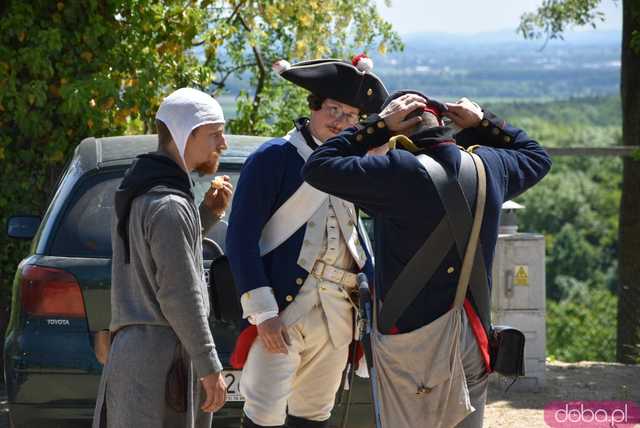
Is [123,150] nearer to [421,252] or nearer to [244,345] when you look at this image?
[244,345]

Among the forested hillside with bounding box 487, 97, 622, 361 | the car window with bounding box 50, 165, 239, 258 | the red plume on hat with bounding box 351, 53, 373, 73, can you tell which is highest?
the red plume on hat with bounding box 351, 53, 373, 73

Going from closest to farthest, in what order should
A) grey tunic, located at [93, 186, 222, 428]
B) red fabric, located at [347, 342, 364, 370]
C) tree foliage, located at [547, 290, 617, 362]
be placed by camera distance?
grey tunic, located at [93, 186, 222, 428] < red fabric, located at [347, 342, 364, 370] < tree foliage, located at [547, 290, 617, 362]

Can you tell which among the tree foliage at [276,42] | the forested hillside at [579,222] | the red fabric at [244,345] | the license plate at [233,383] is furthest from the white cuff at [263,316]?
the forested hillside at [579,222]

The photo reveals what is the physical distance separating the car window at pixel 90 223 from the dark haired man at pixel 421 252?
1533mm

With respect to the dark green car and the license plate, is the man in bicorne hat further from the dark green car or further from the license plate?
the license plate

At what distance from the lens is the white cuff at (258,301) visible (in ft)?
15.5

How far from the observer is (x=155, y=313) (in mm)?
3996

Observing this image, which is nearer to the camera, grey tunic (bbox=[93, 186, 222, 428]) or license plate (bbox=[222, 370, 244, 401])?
grey tunic (bbox=[93, 186, 222, 428])

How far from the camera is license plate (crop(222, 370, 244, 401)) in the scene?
546 cm

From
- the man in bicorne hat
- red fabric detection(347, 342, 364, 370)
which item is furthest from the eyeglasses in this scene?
red fabric detection(347, 342, 364, 370)

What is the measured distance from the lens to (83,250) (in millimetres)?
5570

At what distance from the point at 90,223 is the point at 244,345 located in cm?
116

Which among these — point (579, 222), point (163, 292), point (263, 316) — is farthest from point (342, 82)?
point (579, 222)

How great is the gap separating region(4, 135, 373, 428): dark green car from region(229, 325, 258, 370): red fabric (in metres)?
0.26
